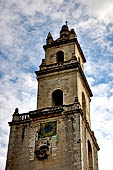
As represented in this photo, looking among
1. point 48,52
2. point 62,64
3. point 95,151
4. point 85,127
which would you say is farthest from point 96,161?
point 48,52

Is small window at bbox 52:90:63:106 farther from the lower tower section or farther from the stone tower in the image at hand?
the lower tower section

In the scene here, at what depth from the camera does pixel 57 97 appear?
30.4 m

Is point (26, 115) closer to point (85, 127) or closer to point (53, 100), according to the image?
point (53, 100)

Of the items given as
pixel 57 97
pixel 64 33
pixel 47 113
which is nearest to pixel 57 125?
pixel 47 113

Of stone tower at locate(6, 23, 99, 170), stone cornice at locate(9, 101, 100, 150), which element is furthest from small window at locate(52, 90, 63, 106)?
stone cornice at locate(9, 101, 100, 150)

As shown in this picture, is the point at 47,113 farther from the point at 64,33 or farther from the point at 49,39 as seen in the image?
the point at 64,33

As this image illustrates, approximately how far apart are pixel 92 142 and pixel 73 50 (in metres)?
8.49

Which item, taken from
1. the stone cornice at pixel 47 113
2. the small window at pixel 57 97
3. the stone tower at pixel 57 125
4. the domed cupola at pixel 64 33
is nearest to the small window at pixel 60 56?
the stone tower at pixel 57 125

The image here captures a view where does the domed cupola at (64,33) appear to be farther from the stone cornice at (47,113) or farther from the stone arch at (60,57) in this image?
the stone cornice at (47,113)

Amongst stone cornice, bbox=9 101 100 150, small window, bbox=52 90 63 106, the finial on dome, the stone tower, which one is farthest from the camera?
the finial on dome

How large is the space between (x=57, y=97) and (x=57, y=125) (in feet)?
14.5

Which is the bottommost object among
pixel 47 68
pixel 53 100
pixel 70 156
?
pixel 70 156

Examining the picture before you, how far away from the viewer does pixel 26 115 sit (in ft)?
92.4

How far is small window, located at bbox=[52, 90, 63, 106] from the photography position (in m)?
29.8
